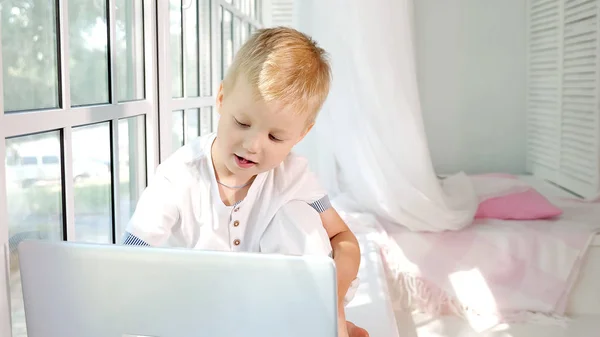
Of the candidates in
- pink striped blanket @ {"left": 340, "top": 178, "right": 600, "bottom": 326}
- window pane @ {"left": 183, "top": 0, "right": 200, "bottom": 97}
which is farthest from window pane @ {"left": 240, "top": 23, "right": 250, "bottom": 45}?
A: pink striped blanket @ {"left": 340, "top": 178, "right": 600, "bottom": 326}

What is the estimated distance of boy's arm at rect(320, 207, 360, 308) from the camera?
4.21 feet

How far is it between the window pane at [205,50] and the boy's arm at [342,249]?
116 centimetres

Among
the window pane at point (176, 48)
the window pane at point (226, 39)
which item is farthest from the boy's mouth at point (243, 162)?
the window pane at point (226, 39)

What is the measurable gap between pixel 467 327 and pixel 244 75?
1574 mm

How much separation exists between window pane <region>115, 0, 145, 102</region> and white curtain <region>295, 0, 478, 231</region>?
0.99 meters

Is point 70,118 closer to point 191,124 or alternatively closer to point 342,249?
point 342,249

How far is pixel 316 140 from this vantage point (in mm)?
2768

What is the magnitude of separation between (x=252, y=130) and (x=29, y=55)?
36 cm

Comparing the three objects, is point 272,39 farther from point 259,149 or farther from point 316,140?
point 316,140

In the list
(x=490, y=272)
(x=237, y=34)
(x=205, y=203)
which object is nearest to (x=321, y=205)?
(x=205, y=203)

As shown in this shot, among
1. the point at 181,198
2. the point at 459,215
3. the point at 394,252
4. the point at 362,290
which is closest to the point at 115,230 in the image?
the point at 181,198

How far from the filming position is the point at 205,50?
95.8 inches

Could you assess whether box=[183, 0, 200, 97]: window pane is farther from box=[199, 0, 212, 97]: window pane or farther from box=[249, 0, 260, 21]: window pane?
box=[249, 0, 260, 21]: window pane

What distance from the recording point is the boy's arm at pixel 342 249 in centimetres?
128
